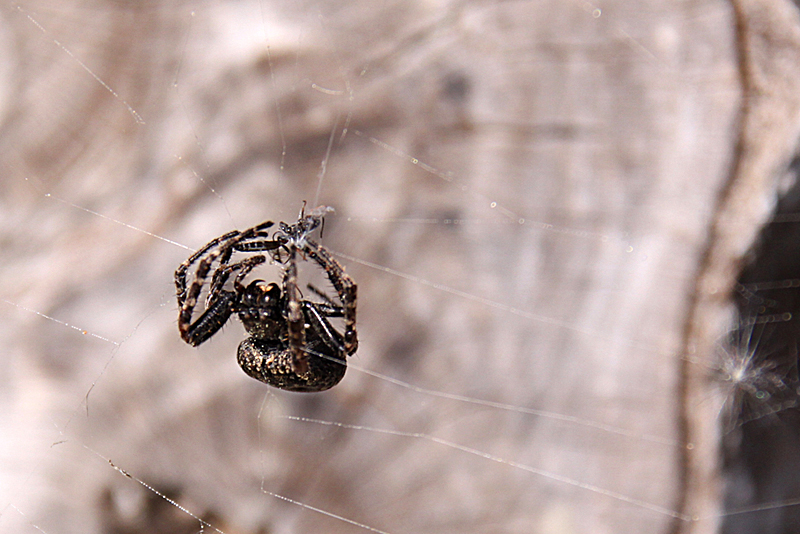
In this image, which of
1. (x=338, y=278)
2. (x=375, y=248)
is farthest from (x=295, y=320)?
(x=375, y=248)

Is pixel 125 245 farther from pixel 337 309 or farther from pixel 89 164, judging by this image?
Result: pixel 337 309

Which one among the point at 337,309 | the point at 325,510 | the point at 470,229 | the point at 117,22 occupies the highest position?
the point at 117,22

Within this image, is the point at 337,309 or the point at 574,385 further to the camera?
the point at 574,385

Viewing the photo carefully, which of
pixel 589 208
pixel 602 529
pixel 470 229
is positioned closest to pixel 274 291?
pixel 470 229

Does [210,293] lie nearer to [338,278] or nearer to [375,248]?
[338,278]

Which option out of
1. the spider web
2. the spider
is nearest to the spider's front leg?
the spider

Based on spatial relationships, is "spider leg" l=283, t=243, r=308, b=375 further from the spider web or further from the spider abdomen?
the spider web
